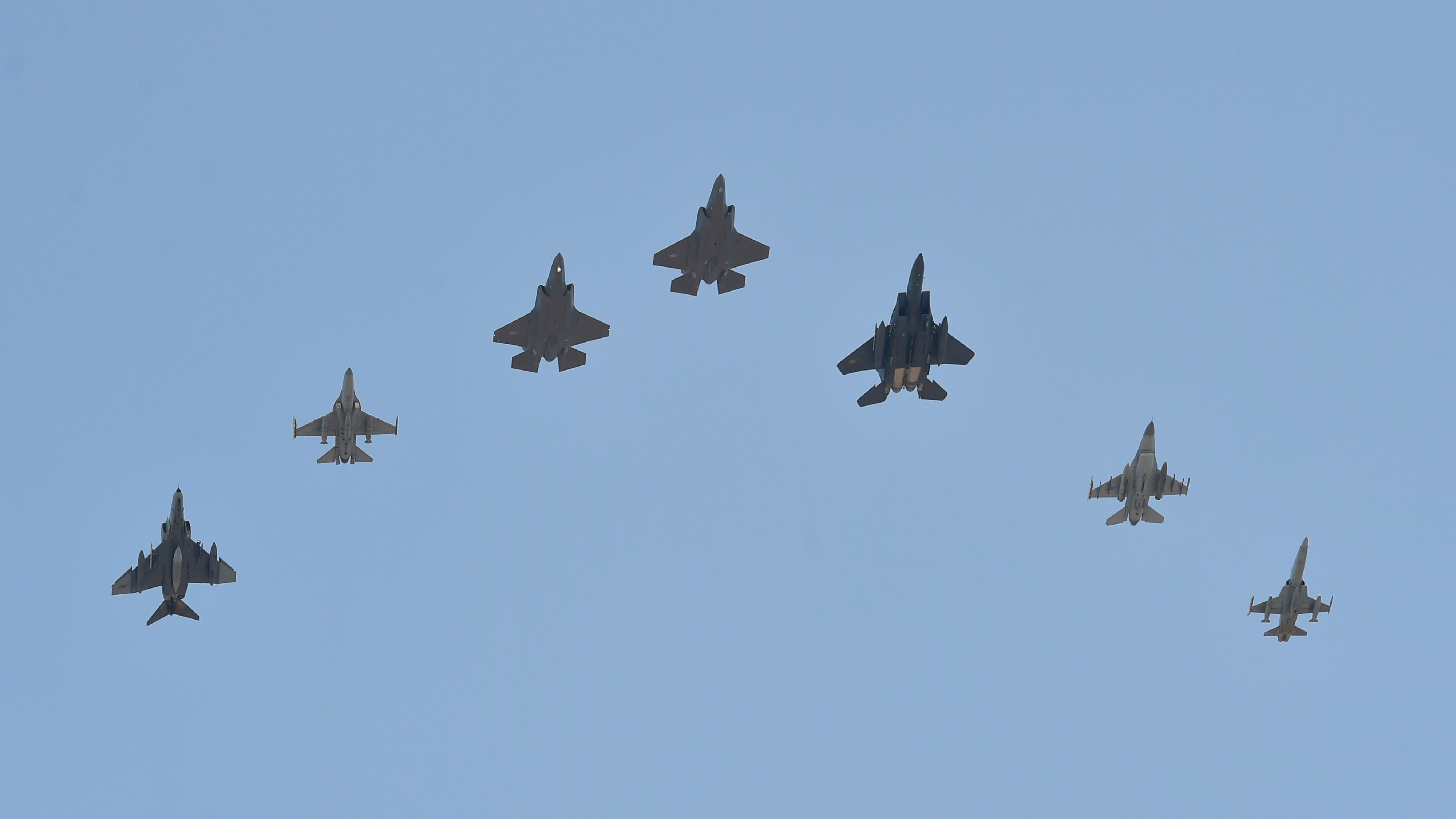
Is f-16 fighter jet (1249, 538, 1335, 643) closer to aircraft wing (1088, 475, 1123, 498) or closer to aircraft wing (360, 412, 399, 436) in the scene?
aircraft wing (1088, 475, 1123, 498)

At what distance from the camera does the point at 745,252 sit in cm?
7231

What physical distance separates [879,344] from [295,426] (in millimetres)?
29231

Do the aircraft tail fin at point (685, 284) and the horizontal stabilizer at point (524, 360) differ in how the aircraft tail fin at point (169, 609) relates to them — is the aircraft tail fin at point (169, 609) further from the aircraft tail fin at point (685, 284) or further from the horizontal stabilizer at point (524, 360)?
the aircraft tail fin at point (685, 284)

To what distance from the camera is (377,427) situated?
71562 millimetres

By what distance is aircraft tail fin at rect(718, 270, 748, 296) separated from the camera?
240 feet

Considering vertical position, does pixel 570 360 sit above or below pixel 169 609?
above

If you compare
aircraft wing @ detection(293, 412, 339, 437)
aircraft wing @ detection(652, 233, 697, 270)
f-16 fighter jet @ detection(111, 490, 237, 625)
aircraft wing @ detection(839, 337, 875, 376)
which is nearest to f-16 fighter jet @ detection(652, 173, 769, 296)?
aircraft wing @ detection(652, 233, 697, 270)

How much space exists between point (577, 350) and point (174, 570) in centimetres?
2253

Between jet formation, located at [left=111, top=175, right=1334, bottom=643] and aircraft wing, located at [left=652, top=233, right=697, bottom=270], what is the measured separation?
0.04 m

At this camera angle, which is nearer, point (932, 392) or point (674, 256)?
point (674, 256)

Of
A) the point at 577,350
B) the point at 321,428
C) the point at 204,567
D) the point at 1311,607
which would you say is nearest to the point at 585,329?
the point at 577,350

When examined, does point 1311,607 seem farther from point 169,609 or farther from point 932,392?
point 169,609

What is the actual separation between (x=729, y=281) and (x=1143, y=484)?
25330mm

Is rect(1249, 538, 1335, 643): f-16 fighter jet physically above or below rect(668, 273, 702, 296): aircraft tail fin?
below
